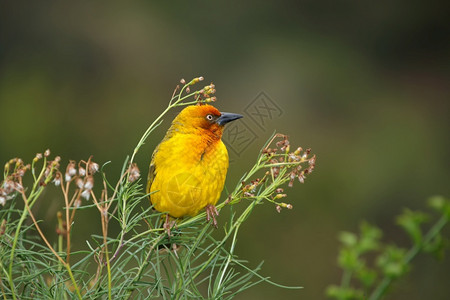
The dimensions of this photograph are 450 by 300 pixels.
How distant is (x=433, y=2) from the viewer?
13.5 feet

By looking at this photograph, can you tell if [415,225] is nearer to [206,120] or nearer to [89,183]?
[206,120]

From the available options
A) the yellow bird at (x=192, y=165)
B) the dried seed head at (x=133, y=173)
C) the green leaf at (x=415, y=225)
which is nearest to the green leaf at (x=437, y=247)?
the green leaf at (x=415, y=225)

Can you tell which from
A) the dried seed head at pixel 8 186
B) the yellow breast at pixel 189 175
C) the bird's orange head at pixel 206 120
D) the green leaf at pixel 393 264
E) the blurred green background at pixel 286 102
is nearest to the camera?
the dried seed head at pixel 8 186

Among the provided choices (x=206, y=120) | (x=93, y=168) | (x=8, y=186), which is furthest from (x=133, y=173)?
(x=206, y=120)

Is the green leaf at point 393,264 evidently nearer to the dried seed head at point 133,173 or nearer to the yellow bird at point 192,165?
the yellow bird at point 192,165

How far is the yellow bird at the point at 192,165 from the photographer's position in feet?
4.81

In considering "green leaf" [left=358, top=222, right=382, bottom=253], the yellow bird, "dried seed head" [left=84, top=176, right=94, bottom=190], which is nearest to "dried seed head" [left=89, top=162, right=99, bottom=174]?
"dried seed head" [left=84, top=176, right=94, bottom=190]

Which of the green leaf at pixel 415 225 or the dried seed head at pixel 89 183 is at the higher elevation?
the dried seed head at pixel 89 183

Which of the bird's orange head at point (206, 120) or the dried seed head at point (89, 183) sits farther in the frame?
the bird's orange head at point (206, 120)

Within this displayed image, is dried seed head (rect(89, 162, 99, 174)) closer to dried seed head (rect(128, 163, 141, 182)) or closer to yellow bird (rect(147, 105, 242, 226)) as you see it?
dried seed head (rect(128, 163, 141, 182))

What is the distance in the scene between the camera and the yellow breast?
1462mm

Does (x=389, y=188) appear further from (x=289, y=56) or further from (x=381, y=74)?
(x=289, y=56)

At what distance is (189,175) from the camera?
1459mm

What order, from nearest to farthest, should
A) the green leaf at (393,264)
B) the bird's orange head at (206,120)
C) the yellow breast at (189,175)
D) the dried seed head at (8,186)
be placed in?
the dried seed head at (8,186) → the green leaf at (393,264) → the yellow breast at (189,175) → the bird's orange head at (206,120)
